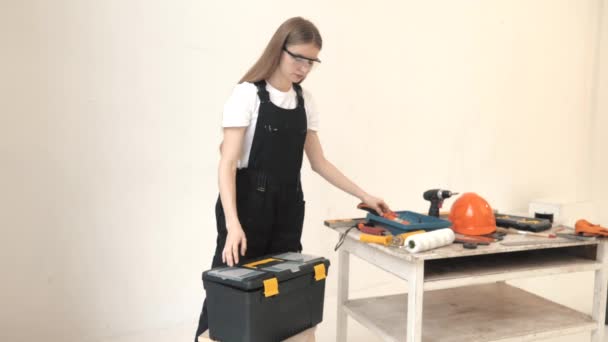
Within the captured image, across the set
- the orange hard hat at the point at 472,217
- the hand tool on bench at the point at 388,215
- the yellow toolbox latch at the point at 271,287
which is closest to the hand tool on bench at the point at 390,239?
the hand tool on bench at the point at 388,215

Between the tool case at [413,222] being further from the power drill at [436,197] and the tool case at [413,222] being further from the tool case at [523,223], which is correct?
the tool case at [523,223]

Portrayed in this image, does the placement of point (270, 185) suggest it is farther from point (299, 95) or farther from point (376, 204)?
point (376, 204)

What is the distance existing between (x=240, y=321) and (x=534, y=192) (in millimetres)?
3390

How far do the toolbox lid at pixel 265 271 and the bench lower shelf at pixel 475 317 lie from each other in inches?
17.0

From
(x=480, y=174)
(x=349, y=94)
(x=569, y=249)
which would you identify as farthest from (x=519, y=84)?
(x=569, y=249)

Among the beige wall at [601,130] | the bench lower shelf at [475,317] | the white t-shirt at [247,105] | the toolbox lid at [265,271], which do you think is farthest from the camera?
the beige wall at [601,130]

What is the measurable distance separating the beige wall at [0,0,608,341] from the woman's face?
96 centimetres

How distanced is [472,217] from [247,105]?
92 centimetres

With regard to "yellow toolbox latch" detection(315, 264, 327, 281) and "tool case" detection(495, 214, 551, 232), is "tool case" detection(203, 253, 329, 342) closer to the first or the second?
"yellow toolbox latch" detection(315, 264, 327, 281)

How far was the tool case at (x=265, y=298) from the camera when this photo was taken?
52.2 inches

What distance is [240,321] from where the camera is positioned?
134cm

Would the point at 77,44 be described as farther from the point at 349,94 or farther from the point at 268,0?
the point at 349,94

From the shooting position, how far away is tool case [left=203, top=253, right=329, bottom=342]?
133 centimetres

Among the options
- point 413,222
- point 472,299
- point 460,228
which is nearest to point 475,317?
point 472,299
